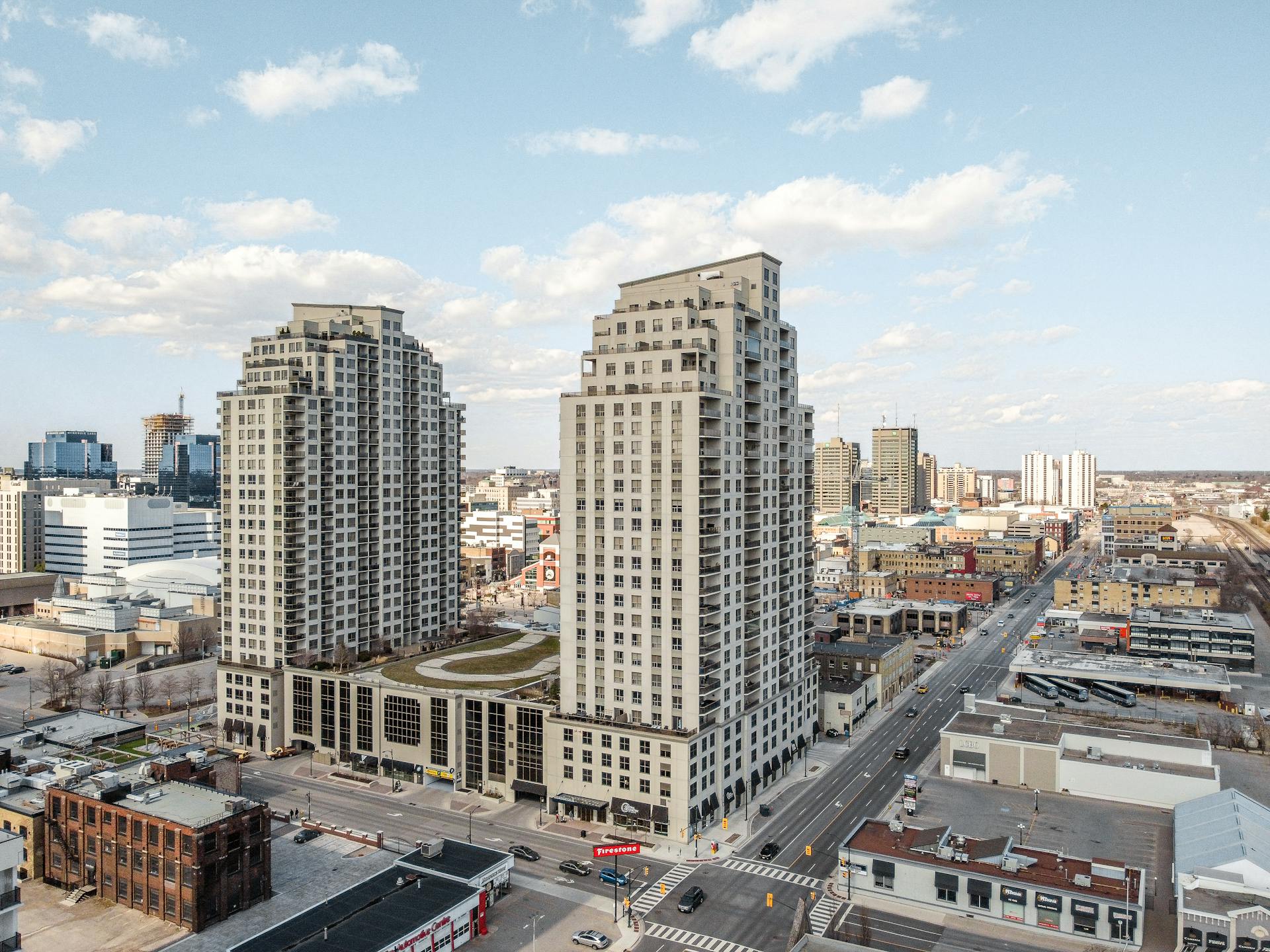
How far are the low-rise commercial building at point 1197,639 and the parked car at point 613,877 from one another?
440 ft

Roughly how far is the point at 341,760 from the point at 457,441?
5767 centimetres

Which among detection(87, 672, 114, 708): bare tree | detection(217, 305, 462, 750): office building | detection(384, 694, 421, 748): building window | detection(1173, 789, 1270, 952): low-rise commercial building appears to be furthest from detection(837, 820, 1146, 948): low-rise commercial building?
detection(87, 672, 114, 708): bare tree

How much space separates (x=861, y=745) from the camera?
125 meters

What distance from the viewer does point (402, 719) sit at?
11094 cm

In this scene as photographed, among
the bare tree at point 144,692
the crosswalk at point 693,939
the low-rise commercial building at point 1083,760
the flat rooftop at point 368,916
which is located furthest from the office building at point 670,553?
the bare tree at point 144,692

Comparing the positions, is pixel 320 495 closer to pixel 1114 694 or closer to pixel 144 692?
pixel 144 692

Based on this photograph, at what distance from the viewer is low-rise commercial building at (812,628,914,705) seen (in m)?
146

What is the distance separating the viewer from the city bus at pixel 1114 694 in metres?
150

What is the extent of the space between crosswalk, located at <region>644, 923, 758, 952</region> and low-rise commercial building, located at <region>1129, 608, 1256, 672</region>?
135592 mm

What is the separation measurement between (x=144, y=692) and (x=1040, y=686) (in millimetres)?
146092

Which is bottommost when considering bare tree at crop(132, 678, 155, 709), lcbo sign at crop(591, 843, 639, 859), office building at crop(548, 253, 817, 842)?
bare tree at crop(132, 678, 155, 709)

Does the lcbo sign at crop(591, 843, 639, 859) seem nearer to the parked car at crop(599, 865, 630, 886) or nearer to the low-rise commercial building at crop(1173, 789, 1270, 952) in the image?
the parked car at crop(599, 865, 630, 886)

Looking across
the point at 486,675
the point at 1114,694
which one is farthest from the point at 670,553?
the point at 1114,694

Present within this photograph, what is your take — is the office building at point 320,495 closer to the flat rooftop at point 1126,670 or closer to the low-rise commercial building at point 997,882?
the low-rise commercial building at point 997,882
